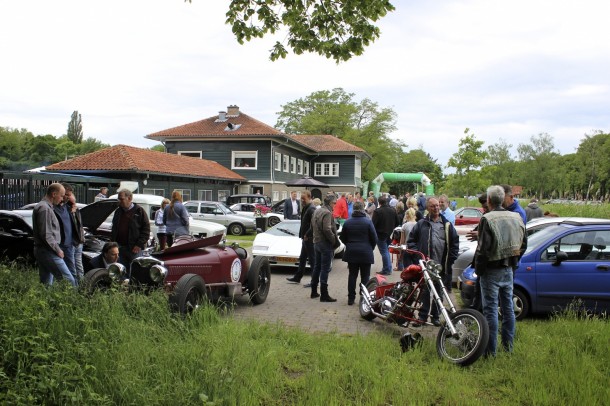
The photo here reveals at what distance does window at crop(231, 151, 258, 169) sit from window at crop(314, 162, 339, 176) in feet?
46.1

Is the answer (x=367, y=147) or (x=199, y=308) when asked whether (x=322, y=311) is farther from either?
(x=367, y=147)

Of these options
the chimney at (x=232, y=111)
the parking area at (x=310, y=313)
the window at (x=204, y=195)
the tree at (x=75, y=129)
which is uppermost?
the tree at (x=75, y=129)

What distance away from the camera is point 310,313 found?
7.54m

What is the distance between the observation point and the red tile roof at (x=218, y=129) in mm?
37781

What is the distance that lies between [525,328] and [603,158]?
6289 cm

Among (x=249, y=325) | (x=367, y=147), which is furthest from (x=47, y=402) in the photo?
(x=367, y=147)

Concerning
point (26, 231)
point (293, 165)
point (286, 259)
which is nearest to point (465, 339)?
point (286, 259)

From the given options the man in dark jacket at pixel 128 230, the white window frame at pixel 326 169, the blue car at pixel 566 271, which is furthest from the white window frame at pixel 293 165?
the blue car at pixel 566 271

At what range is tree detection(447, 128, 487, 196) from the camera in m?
36.2

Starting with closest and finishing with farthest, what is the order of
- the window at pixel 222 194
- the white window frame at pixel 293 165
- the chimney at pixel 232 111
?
the window at pixel 222 194 < the chimney at pixel 232 111 < the white window frame at pixel 293 165

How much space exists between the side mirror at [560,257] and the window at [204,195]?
2566 centimetres

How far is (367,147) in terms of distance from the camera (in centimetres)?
6391

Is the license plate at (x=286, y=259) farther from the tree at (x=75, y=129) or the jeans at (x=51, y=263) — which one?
the tree at (x=75, y=129)

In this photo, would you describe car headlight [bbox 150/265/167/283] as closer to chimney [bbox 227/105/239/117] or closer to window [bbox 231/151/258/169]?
window [bbox 231/151/258/169]
